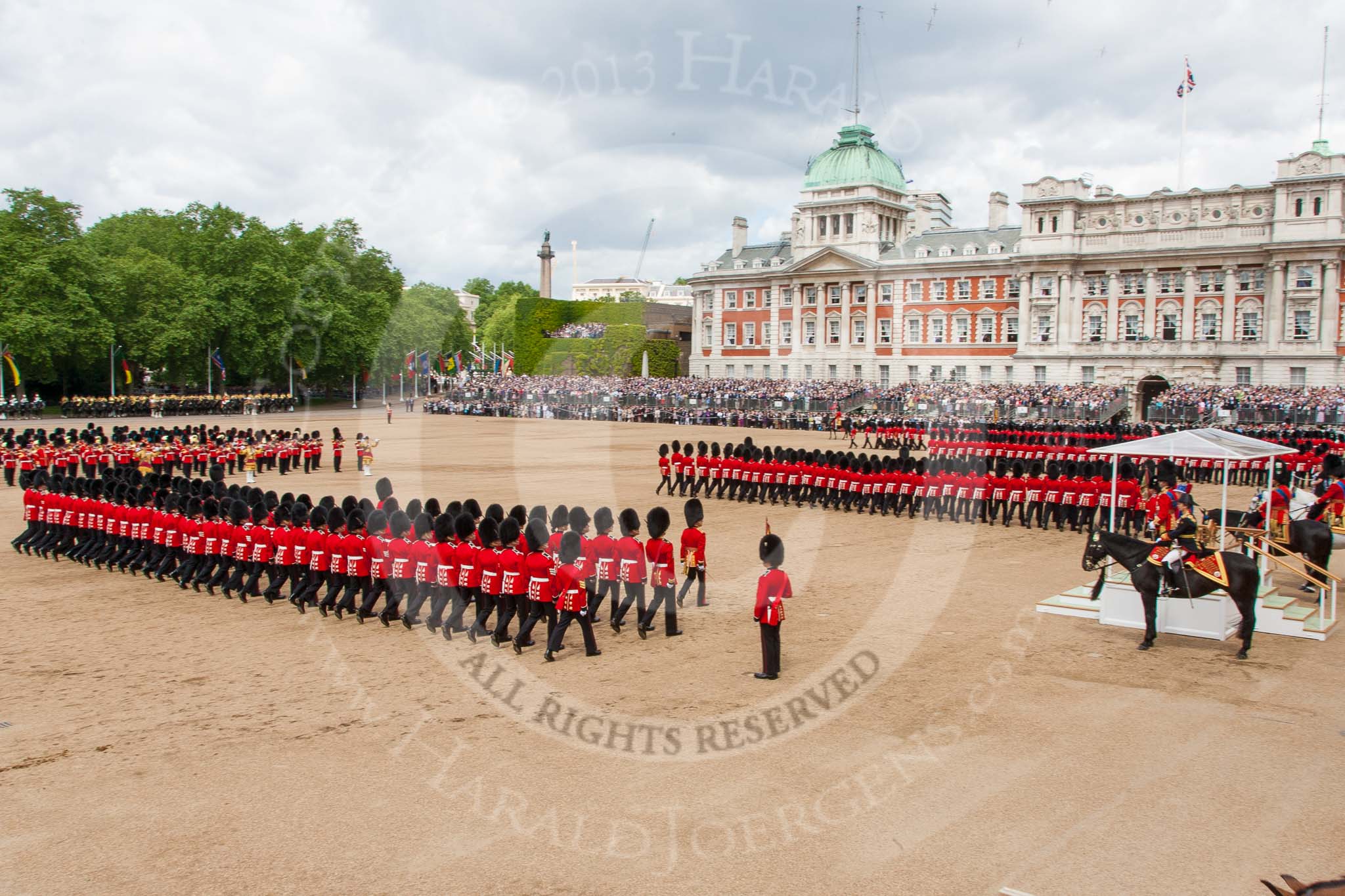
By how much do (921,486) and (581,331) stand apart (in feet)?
166

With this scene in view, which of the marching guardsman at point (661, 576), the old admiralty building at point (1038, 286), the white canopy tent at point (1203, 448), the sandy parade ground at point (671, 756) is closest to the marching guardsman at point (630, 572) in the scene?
the marching guardsman at point (661, 576)

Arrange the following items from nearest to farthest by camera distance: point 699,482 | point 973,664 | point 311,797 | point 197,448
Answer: point 311,797, point 973,664, point 699,482, point 197,448

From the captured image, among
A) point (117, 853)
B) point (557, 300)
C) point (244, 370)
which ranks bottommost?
point (117, 853)

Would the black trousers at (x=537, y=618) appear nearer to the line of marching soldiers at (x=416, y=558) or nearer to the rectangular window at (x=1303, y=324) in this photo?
the line of marching soldiers at (x=416, y=558)

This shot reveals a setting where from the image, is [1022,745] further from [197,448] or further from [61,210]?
[61,210]

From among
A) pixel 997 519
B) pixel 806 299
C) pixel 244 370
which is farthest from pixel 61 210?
pixel 997 519

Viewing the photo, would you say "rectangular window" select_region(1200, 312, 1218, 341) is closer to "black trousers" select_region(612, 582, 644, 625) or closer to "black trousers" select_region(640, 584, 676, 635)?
"black trousers" select_region(640, 584, 676, 635)

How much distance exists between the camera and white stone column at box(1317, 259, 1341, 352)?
46312 millimetres

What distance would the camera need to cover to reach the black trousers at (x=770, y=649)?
920 centimetres

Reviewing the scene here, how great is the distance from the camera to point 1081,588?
42.9 ft

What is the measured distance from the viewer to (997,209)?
60281 millimetres

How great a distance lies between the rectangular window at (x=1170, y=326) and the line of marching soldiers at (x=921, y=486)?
33618mm

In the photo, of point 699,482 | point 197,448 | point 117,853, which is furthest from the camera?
point 197,448

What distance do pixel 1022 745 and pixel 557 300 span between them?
64.7 meters
